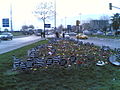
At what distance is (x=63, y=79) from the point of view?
841 centimetres

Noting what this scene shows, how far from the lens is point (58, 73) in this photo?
9.45 m

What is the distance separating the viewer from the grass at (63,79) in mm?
7339

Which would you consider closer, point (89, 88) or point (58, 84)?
point (89, 88)

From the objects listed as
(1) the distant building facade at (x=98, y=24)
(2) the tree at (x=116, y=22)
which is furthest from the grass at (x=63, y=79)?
(1) the distant building facade at (x=98, y=24)

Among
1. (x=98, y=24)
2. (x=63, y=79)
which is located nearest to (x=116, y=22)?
(x=98, y=24)

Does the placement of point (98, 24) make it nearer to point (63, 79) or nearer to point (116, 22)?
point (116, 22)

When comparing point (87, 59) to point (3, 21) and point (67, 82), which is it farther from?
point (3, 21)

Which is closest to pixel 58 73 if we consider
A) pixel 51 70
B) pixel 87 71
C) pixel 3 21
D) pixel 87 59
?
pixel 51 70

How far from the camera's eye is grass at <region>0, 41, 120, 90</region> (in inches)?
289

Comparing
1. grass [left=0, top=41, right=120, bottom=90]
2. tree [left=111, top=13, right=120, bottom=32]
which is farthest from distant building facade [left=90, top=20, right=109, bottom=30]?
grass [left=0, top=41, right=120, bottom=90]

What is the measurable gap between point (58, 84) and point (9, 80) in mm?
1854

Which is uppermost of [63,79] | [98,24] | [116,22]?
[98,24]

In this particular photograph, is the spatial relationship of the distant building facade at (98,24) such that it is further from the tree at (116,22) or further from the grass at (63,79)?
the grass at (63,79)

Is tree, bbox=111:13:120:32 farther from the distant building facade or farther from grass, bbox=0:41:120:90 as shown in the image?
grass, bbox=0:41:120:90
